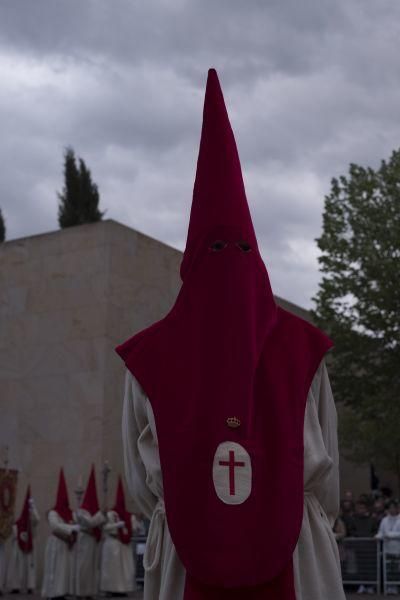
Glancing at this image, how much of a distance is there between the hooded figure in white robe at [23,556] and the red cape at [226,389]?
14.9m

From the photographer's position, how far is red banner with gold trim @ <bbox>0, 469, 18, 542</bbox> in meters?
16.1

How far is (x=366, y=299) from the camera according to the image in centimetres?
2531

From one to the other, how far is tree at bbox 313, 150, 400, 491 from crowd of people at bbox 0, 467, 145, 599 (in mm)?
8141

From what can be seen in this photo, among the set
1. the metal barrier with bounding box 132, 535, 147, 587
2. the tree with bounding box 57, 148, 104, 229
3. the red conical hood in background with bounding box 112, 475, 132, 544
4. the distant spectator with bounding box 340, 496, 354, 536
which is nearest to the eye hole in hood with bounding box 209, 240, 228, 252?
the red conical hood in background with bounding box 112, 475, 132, 544

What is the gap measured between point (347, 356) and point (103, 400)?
7.03 meters

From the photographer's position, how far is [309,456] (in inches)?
155

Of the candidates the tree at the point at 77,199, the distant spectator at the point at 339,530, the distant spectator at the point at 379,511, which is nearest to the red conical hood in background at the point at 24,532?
the distant spectator at the point at 339,530

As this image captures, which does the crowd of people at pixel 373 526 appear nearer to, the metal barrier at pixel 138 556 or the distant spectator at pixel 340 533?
the distant spectator at pixel 340 533

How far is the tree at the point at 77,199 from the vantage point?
128ft

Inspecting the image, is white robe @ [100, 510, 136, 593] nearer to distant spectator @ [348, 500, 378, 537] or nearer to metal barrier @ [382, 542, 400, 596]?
distant spectator @ [348, 500, 378, 537]

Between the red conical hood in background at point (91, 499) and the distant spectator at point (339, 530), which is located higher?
the red conical hood in background at point (91, 499)

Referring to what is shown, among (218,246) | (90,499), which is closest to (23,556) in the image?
(90,499)

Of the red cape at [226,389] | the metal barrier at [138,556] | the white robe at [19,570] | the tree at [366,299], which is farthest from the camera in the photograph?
the tree at [366,299]

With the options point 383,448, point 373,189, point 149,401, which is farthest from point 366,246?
point 149,401
